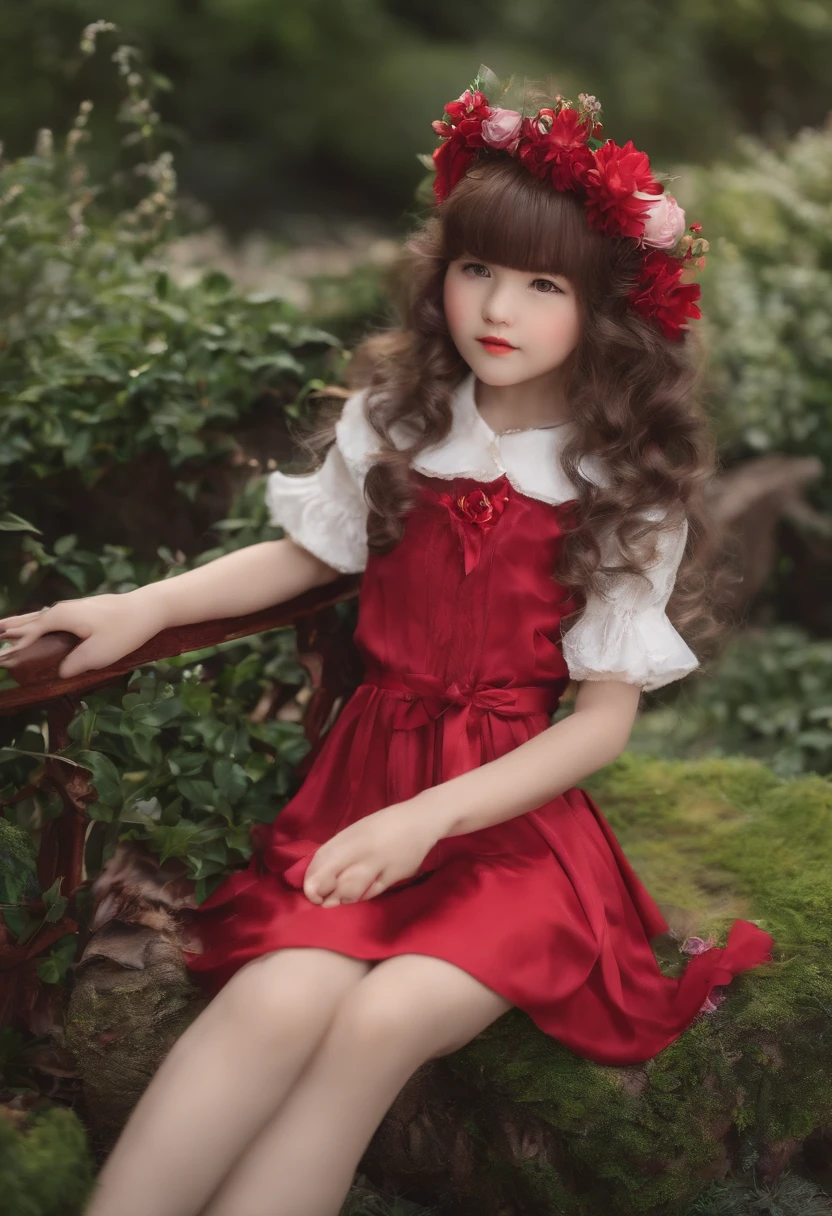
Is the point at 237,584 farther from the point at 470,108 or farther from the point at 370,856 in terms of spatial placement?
the point at 470,108

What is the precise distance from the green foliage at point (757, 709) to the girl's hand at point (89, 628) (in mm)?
2041

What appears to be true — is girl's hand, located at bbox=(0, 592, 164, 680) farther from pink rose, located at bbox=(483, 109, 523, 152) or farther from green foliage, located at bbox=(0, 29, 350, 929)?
pink rose, located at bbox=(483, 109, 523, 152)

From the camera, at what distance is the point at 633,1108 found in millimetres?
1790

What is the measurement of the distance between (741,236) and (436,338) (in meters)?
2.79

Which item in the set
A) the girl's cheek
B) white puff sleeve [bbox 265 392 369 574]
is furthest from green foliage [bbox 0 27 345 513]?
the girl's cheek

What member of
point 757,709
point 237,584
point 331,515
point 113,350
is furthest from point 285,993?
point 757,709

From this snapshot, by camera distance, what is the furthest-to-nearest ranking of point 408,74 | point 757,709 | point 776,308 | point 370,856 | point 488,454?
1. point 408,74
2. point 776,308
3. point 757,709
4. point 488,454
5. point 370,856

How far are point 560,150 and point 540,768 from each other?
3.08 ft

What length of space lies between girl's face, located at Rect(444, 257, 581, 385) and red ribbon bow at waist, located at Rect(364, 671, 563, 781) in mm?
511

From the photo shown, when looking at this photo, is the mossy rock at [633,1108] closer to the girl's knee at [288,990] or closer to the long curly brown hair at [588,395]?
the girl's knee at [288,990]

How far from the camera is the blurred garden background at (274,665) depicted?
1854mm

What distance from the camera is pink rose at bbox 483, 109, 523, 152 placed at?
6.10 feet

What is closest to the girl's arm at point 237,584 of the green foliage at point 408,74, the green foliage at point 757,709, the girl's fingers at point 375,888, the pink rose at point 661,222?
the girl's fingers at point 375,888

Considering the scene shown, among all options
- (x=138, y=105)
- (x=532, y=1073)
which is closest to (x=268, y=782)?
(x=532, y=1073)
